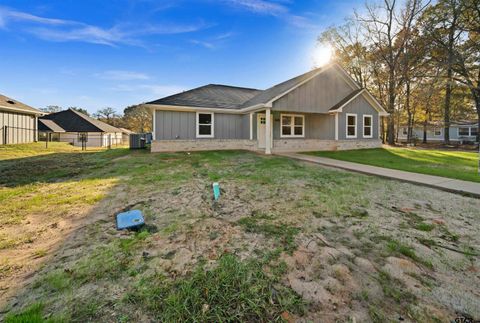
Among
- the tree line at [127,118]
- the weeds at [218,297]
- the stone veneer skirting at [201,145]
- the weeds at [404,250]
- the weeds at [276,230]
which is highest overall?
the tree line at [127,118]

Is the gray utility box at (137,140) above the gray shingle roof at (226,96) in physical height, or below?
below

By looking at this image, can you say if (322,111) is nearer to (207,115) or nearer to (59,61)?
(207,115)

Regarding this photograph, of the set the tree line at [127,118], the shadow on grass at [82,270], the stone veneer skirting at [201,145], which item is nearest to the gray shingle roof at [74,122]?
the tree line at [127,118]

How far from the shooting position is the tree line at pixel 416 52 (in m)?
18.6

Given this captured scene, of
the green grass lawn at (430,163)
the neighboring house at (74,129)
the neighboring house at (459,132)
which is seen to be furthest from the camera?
the neighboring house at (459,132)

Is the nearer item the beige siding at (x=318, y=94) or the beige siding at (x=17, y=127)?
the beige siding at (x=318, y=94)

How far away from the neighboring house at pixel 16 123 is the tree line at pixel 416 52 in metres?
30.7

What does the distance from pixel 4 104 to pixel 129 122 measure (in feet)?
121

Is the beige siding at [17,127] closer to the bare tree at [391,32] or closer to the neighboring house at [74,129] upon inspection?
the neighboring house at [74,129]

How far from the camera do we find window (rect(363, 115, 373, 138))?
48.7 feet

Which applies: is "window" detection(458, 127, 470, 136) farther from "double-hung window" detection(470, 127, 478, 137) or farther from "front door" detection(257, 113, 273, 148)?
"front door" detection(257, 113, 273, 148)

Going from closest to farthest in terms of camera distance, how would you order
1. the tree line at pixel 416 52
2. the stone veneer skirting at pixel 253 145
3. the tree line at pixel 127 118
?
the stone veneer skirting at pixel 253 145
the tree line at pixel 416 52
the tree line at pixel 127 118

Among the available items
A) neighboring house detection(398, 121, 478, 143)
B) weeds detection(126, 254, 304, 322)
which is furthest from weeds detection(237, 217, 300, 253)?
neighboring house detection(398, 121, 478, 143)

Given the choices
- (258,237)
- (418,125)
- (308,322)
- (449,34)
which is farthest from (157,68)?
(418,125)
